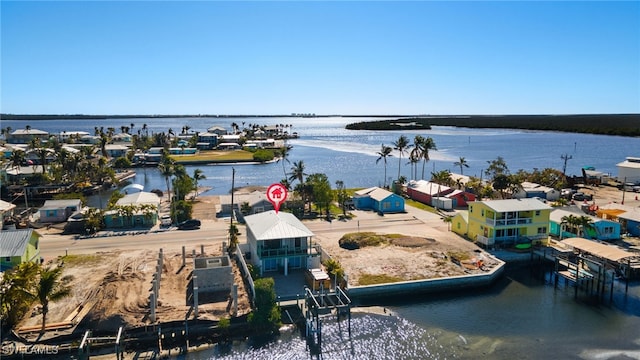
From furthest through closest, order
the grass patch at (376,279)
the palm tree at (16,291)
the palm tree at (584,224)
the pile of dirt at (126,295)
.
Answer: the palm tree at (584,224) → the grass patch at (376,279) → the pile of dirt at (126,295) → the palm tree at (16,291)

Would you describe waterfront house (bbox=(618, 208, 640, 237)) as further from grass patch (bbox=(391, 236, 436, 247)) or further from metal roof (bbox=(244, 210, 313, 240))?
metal roof (bbox=(244, 210, 313, 240))

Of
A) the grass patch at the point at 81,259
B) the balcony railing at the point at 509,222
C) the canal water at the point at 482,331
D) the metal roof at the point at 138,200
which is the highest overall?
the balcony railing at the point at 509,222

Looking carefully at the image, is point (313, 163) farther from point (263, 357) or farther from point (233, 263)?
point (263, 357)

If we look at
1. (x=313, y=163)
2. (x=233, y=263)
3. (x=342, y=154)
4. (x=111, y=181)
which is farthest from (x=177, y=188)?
(x=342, y=154)

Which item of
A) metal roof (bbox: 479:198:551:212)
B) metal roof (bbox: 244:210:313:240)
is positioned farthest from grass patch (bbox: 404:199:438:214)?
metal roof (bbox: 244:210:313:240)

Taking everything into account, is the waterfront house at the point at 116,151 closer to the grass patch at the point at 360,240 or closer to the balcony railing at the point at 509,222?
the grass patch at the point at 360,240

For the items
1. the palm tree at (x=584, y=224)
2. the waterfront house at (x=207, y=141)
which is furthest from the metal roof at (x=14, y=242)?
the waterfront house at (x=207, y=141)

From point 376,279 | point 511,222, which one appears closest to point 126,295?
point 376,279
